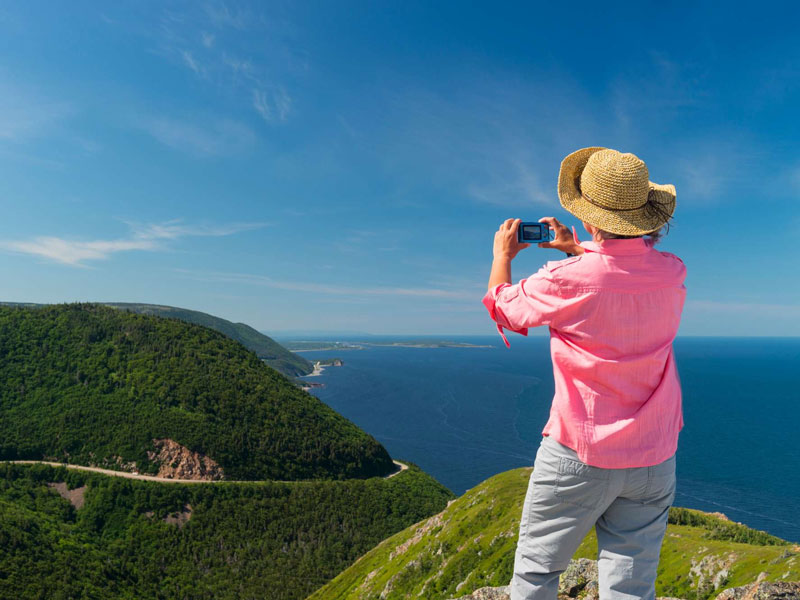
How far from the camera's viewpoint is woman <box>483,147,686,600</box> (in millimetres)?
3197

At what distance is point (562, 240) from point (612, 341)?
1213 millimetres

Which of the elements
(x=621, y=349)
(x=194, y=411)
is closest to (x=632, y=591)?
(x=621, y=349)

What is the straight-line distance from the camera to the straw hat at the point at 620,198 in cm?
336

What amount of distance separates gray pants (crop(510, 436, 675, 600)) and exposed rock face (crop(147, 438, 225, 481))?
13186 cm

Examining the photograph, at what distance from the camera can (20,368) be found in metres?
146

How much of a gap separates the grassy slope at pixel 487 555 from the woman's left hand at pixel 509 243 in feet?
63.6

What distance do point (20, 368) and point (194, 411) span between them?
6119 centimetres

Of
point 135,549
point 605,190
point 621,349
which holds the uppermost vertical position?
point 605,190

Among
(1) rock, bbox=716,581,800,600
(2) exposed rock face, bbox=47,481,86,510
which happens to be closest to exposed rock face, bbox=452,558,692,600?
(1) rock, bbox=716,581,800,600

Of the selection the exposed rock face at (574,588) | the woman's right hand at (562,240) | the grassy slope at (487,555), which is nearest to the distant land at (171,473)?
the grassy slope at (487,555)

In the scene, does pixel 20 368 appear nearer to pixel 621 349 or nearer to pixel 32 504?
pixel 32 504

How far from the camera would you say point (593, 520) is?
11.8 ft

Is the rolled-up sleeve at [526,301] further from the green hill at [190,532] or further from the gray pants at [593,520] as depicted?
the green hill at [190,532]

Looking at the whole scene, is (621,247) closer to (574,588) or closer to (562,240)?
(562,240)
